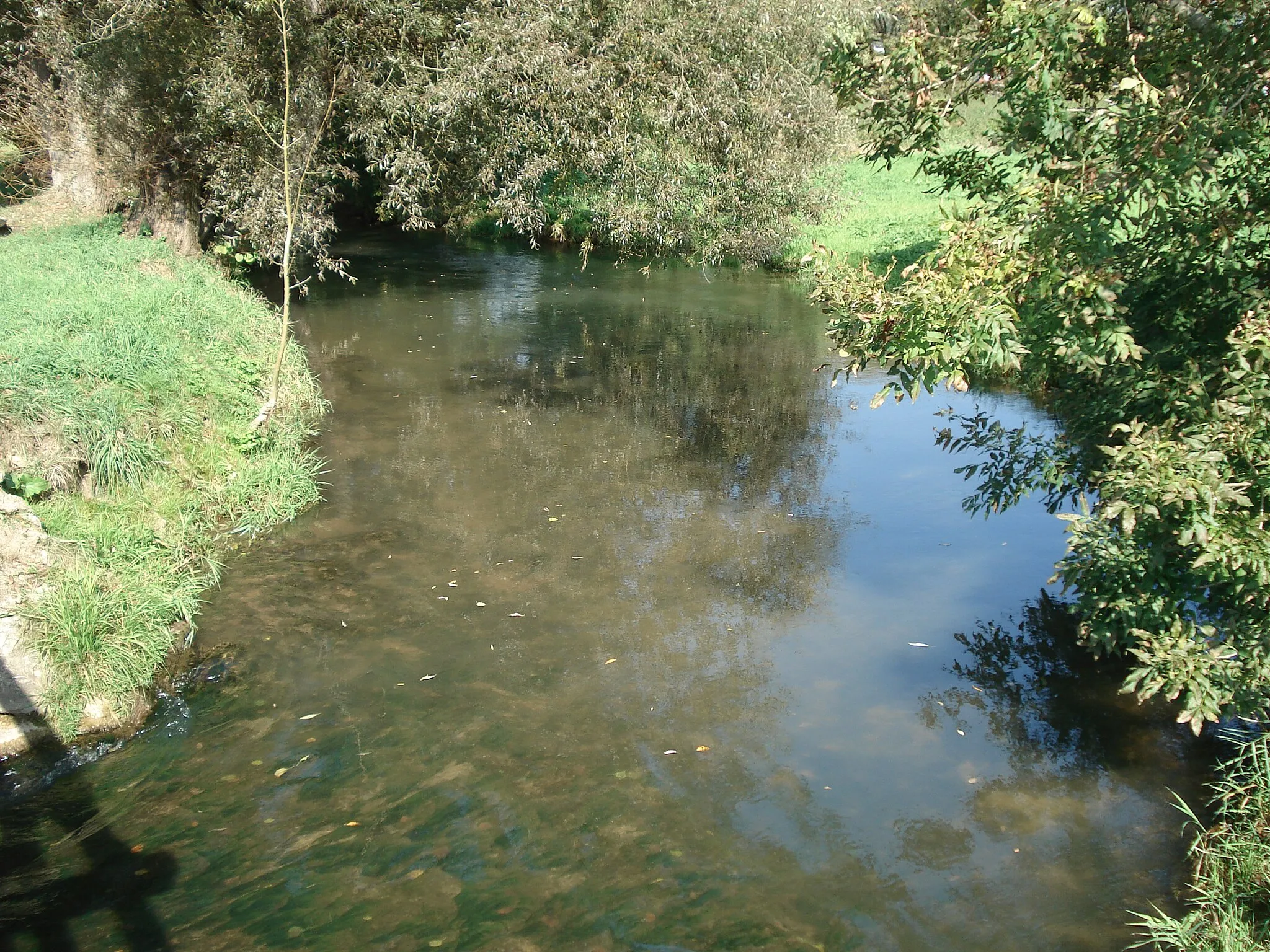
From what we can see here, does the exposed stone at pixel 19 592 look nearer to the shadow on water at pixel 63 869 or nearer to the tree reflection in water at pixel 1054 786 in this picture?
the shadow on water at pixel 63 869

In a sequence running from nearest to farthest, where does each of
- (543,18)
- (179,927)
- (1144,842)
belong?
(179,927)
(1144,842)
(543,18)

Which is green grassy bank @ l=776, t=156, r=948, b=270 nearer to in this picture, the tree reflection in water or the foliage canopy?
the foliage canopy

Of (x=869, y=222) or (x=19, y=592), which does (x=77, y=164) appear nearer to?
(x=19, y=592)

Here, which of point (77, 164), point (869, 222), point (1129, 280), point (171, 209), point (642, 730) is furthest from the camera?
point (869, 222)

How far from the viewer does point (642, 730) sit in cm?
721

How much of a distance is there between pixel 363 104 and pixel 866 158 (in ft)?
29.9

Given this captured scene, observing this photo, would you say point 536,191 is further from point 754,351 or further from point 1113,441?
point 1113,441

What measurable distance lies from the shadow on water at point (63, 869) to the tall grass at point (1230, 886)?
5.17m

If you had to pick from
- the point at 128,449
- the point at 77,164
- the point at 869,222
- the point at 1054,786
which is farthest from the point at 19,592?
the point at 869,222

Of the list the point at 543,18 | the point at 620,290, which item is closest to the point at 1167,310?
the point at 543,18

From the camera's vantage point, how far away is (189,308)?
12773mm

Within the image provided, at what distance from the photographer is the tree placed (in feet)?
A: 16.7

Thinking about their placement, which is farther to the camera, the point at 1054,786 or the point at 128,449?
the point at 128,449

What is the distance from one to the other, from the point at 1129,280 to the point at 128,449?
8417mm
